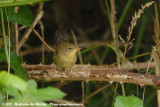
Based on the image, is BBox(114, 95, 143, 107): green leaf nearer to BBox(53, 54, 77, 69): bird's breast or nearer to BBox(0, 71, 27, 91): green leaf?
BBox(0, 71, 27, 91): green leaf

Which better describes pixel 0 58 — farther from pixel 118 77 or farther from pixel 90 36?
pixel 90 36

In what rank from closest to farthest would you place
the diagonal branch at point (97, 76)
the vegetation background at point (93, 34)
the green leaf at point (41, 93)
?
the green leaf at point (41, 93) → the diagonal branch at point (97, 76) → the vegetation background at point (93, 34)

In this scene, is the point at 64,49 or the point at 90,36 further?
the point at 90,36

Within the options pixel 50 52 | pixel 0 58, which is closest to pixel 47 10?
pixel 50 52

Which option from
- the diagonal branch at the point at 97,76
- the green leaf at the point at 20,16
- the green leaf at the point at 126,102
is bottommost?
the green leaf at the point at 126,102

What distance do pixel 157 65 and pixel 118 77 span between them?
36 centimetres

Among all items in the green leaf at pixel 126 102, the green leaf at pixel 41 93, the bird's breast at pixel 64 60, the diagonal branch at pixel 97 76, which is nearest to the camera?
the green leaf at pixel 41 93

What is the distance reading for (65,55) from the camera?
2330 millimetres

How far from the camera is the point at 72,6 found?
128 inches

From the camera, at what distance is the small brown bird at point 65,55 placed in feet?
7.18

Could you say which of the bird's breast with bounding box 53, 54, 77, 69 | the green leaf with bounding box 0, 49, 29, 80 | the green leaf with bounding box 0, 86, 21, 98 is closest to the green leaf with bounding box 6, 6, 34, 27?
the green leaf with bounding box 0, 49, 29, 80

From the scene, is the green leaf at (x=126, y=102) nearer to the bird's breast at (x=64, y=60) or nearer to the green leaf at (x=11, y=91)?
the green leaf at (x=11, y=91)

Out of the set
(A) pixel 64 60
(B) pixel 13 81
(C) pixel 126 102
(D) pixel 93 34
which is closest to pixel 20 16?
(A) pixel 64 60

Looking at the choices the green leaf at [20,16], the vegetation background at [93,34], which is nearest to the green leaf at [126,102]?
the green leaf at [20,16]
